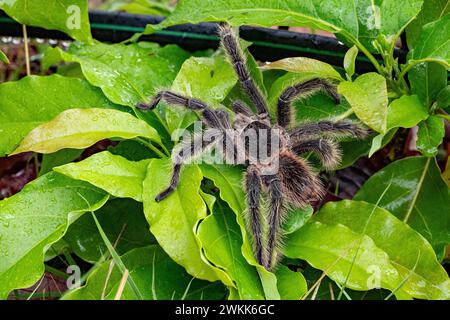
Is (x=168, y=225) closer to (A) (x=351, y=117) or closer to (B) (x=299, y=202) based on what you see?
(B) (x=299, y=202)

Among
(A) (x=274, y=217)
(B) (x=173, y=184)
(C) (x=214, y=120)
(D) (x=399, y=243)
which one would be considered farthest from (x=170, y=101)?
(D) (x=399, y=243)

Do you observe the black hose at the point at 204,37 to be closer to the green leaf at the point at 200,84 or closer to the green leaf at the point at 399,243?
the green leaf at the point at 200,84

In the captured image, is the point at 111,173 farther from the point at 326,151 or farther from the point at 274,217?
the point at 326,151

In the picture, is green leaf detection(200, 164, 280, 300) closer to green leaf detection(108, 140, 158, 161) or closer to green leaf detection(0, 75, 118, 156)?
green leaf detection(108, 140, 158, 161)

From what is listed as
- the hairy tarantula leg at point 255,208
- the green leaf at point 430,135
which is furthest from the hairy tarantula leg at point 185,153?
the green leaf at point 430,135

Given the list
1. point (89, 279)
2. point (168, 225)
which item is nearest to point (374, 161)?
point (168, 225)

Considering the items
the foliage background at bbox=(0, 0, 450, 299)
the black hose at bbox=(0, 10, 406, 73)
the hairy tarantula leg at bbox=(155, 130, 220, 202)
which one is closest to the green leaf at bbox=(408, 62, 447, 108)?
the foliage background at bbox=(0, 0, 450, 299)

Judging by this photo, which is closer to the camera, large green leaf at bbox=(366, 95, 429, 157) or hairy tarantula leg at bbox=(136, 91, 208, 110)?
large green leaf at bbox=(366, 95, 429, 157)
